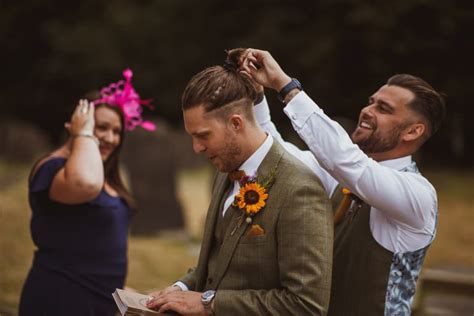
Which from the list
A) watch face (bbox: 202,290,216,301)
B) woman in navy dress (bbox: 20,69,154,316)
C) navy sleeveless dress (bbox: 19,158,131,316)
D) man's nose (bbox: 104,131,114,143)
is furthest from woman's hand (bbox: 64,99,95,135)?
watch face (bbox: 202,290,216,301)

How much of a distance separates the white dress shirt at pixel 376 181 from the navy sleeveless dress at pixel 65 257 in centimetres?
193

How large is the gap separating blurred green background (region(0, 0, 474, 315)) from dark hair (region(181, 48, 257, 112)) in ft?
16.3

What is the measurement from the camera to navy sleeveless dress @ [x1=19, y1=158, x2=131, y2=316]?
164 inches

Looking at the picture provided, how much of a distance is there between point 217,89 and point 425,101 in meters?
1.11

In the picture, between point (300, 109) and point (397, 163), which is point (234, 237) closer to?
point (300, 109)

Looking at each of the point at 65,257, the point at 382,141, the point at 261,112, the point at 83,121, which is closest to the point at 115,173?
the point at 83,121

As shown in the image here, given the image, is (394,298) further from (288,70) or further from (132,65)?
(132,65)

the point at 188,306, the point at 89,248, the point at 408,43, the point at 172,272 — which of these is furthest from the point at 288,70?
the point at 188,306

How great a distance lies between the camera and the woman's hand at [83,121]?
4.29 meters

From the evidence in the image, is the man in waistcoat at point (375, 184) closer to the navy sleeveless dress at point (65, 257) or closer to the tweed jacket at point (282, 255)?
the tweed jacket at point (282, 255)

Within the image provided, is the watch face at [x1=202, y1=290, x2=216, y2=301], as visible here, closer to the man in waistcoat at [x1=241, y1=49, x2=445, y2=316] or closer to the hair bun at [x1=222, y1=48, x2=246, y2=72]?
the man in waistcoat at [x1=241, y1=49, x2=445, y2=316]

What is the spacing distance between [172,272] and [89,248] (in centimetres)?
466

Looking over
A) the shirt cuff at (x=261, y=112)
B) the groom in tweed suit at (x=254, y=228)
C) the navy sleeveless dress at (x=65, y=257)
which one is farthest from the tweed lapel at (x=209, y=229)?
the navy sleeveless dress at (x=65, y=257)

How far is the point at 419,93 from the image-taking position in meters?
3.23
